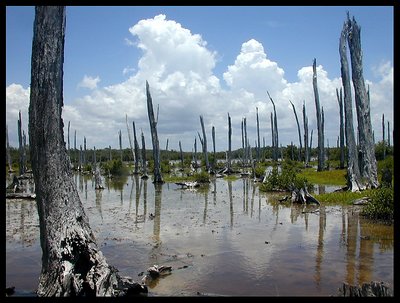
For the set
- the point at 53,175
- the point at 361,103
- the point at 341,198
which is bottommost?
the point at 341,198

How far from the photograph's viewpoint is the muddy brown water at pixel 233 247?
6562 millimetres

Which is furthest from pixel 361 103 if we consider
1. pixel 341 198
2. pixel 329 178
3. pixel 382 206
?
pixel 382 206

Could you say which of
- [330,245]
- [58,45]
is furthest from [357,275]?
[58,45]

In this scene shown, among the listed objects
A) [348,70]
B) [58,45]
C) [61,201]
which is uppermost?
[348,70]

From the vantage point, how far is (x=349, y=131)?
19.1m

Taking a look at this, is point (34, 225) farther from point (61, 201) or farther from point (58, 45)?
point (58, 45)

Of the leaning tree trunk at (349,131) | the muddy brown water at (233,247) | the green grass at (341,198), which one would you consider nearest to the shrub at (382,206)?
the muddy brown water at (233,247)

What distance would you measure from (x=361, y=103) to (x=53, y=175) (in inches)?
659

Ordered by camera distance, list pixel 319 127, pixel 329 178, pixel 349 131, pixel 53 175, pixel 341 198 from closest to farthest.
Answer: pixel 53 175
pixel 341 198
pixel 349 131
pixel 329 178
pixel 319 127

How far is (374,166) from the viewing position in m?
18.5

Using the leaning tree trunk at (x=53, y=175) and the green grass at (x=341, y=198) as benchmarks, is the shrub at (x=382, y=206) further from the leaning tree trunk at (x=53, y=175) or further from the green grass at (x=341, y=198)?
the leaning tree trunk at (x=53, y=175)

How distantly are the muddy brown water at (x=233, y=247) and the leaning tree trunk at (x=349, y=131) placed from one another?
4.21m

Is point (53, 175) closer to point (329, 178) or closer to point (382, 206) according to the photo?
point (382, 206)
